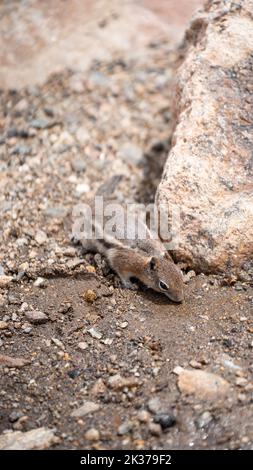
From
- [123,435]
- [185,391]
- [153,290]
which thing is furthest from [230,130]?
[123,435]

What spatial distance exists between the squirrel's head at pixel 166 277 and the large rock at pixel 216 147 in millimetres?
209

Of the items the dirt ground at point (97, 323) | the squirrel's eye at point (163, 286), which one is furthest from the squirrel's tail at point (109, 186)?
the squirrel's eye at point (163, 286)

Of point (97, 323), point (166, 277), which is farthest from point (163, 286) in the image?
point (97, 323)

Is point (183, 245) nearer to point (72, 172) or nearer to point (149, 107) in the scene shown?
point (72, 172)

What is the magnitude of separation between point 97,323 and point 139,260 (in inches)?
32.4

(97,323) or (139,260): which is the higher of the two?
(139,260)

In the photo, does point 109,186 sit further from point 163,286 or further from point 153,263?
point 163,286

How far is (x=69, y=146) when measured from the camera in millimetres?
7305

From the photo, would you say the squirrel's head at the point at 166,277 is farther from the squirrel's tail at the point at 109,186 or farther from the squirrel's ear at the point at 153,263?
the squirrel's tail at the point at 109,186

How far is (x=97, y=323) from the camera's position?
5059 mm

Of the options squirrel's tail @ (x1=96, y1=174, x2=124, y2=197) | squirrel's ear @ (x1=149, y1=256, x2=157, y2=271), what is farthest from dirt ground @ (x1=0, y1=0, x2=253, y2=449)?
squirrel's ear @ (x1=149, y1=256, x2=157, y2=271)

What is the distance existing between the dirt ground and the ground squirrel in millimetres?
115

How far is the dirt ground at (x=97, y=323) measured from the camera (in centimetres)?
412

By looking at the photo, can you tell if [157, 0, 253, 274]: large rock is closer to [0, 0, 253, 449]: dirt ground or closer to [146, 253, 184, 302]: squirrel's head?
[146, 253, 184, 302]: squirrel's head
